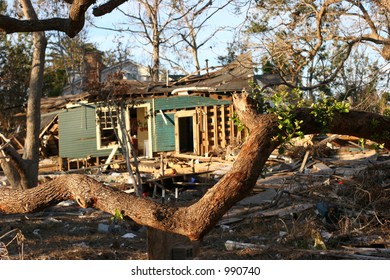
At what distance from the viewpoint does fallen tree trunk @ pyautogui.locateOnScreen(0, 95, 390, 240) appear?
6418 mm

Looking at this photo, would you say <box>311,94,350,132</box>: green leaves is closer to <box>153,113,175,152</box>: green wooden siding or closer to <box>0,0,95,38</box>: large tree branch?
<box>0,0,95,38</box>: large tree branch

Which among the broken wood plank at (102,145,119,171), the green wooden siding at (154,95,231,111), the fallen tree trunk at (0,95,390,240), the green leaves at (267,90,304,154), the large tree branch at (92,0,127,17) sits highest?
the large tree branch at (92,0,127,17)

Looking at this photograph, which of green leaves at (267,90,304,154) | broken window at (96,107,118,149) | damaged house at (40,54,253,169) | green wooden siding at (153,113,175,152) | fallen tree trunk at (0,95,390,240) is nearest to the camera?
fallen tree trunk at (0,95,390,240)

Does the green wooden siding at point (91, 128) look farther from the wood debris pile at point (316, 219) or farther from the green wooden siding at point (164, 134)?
the wood debris pile at point (316, 219)

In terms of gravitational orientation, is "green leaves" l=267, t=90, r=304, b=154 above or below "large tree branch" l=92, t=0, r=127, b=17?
below

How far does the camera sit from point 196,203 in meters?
6.50

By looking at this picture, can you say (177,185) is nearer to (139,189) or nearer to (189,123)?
(139,189)

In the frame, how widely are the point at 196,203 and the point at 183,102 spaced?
65.9 ft

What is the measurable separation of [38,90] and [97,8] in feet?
24.5

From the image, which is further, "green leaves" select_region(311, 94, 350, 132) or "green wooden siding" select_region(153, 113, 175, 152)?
"green wooden siding" select_region(153, 113, 175, 152)

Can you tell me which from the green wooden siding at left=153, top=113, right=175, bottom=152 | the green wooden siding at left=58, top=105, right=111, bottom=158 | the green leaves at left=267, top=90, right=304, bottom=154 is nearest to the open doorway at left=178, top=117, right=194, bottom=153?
the green wooden siding at left=153, top=113, right=175, bottom=152

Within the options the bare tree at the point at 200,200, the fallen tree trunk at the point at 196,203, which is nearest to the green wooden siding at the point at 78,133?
the bare tree at the point at 200,200

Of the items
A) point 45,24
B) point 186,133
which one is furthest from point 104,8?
point 186,133

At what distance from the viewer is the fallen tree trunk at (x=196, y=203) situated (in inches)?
253
